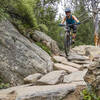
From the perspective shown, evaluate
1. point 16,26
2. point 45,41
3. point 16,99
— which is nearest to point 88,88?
point 16,99

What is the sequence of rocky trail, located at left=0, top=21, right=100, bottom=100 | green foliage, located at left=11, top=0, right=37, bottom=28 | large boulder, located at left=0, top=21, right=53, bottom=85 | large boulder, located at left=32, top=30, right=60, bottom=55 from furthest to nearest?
large boulder, located at left=32, top=30, right=60, bottom=55, green foliage, located at left=11, top=0, right=37, bottom=28, large boulder, located at left=0, top=21, right=53, bottom=85, rocky trail, located at left=0, top=21, right=100, bottom=100

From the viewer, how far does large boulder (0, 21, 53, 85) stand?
17.9 feet

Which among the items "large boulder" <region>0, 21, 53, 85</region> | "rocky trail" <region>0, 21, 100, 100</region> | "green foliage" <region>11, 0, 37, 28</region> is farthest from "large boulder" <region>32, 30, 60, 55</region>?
"large boulder" <region>0, 21, 53, 85</region>

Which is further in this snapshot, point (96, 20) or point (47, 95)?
point (96, 20)

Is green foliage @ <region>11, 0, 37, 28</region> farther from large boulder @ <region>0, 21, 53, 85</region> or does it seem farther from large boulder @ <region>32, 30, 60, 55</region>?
large boulder @ <region>0, 21, 53, 85</region>

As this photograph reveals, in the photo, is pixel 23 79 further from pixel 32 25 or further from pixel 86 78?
pixel 32 25

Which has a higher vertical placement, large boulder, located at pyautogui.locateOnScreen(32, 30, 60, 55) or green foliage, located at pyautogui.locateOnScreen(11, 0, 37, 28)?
green foliage, located at pyautogui.locateOnScreen(11, 0, 37, 28)

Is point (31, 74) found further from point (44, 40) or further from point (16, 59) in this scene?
point (44, 40)

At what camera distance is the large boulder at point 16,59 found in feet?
17.9

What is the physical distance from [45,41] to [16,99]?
6.60 meters

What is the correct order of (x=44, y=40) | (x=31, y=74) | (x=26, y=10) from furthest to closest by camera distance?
(x=44, y=40), (x=26, y=10), (x=31, y=74)

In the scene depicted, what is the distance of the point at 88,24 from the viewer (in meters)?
21.3

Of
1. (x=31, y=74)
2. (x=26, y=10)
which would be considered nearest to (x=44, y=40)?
(x=26, y=10)

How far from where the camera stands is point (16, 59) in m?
5.95
